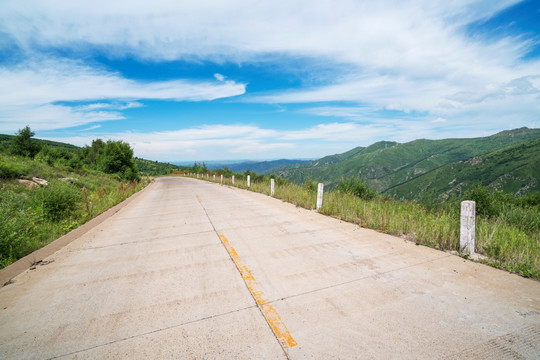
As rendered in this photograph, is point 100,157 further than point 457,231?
Yes

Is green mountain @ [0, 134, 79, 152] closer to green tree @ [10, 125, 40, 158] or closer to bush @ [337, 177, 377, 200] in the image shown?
green tree @ [10, 125, 40, 158]

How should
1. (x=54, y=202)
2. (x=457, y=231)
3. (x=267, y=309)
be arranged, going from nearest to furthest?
(x=267, y=309)
(x=457, y=231)
(x=54, y=202)

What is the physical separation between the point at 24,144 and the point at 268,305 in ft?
116

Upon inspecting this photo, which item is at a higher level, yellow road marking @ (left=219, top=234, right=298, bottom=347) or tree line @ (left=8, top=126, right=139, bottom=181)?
tree line @ (left=8, top=126, right=139, bottom=181)

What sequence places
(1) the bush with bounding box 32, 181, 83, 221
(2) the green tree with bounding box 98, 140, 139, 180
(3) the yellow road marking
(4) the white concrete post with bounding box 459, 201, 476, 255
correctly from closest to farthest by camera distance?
(3) the yellow road marking → (4) the white concrete post with bounding box 459, 201, 476, 255 → (1) the bush with bounding box 32, 181, 83, 221 → (2) the green tree with bounding box 98, 140, 139, 180

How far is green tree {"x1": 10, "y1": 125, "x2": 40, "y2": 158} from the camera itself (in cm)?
2555

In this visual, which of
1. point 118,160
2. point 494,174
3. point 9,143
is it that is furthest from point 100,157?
point 494,174

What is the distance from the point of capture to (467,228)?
449cm

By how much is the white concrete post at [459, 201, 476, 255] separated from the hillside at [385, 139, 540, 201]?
109 m

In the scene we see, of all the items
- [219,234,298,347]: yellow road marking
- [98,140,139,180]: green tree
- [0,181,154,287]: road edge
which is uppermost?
[98,140,139,180]: green tree

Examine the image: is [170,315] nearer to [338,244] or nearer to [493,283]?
[338,244]

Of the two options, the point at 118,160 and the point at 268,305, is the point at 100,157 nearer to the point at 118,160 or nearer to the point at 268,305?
the point at 118,160

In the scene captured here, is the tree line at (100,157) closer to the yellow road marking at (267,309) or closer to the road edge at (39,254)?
the road edge at (39,254)

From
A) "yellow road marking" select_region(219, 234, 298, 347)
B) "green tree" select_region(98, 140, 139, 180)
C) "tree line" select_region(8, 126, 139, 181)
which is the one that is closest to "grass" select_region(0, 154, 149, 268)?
"yellow road marking" select_region(219, 234, 298, 347)
